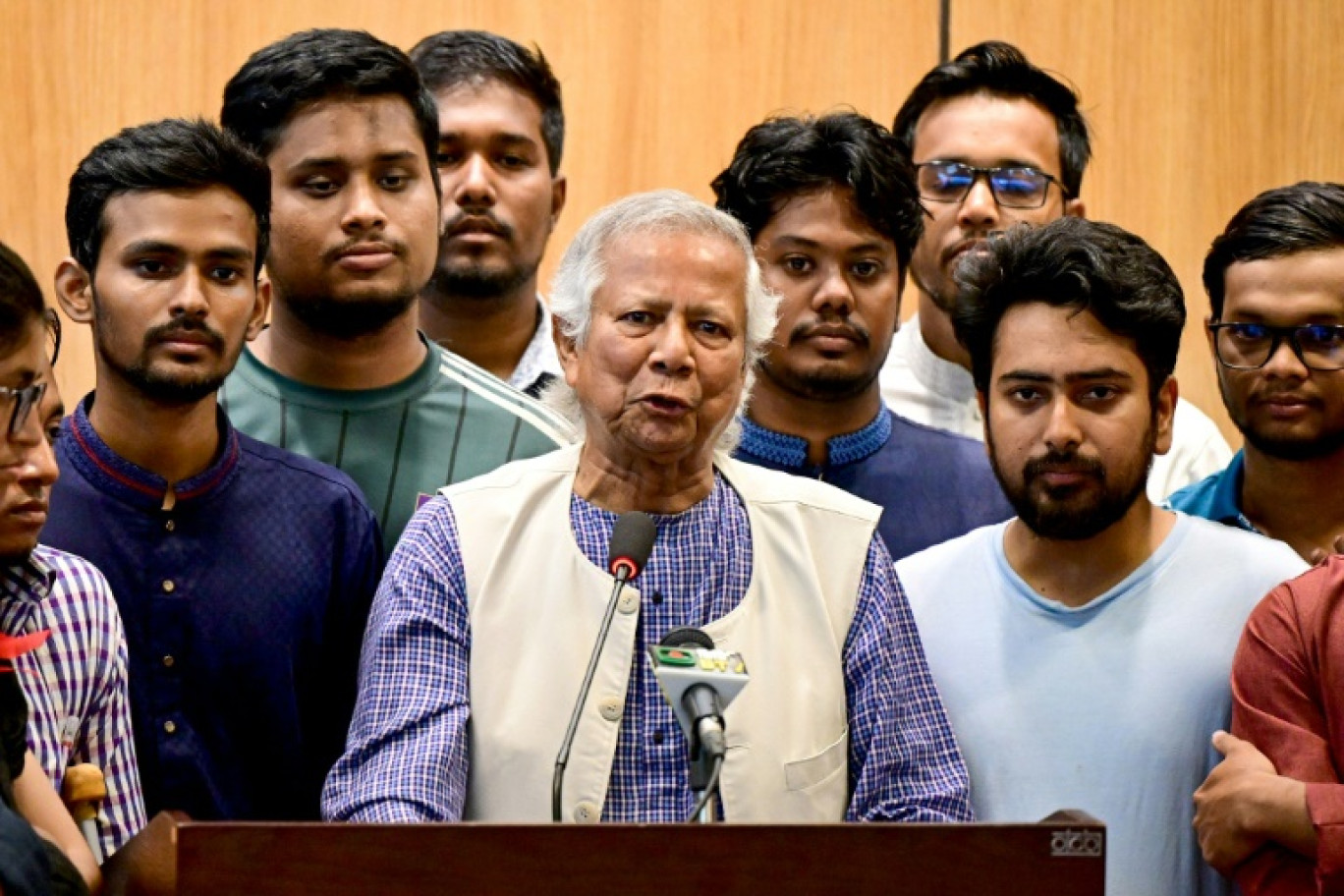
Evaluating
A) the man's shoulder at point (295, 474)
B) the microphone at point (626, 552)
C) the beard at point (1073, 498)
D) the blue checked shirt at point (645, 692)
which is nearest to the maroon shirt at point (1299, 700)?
the beard at point (1073, 498)

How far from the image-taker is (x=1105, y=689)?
265 centimetres

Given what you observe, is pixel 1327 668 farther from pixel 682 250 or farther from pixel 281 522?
pixel 281 522

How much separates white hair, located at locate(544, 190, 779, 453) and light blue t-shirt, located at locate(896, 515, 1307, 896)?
0.44 meters

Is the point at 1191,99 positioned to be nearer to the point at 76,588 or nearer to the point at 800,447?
the point at 800,447

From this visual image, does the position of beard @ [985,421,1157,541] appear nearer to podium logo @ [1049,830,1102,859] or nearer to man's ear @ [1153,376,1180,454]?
man's ear @ [1153,376,1180,454]

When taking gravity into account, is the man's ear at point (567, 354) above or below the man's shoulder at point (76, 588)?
above

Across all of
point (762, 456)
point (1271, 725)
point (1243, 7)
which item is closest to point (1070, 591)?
point (1271, 725)

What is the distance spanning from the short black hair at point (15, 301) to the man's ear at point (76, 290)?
58cm

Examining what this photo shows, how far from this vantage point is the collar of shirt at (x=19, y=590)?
2227 mm

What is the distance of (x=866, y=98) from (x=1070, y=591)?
2.00 m

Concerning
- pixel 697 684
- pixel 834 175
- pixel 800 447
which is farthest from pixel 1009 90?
pixel 697 684

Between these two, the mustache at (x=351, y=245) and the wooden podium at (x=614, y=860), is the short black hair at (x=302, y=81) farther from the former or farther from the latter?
the wooden podium at (x=614, y=860)

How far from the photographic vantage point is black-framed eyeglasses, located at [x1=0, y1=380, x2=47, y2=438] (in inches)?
82.4

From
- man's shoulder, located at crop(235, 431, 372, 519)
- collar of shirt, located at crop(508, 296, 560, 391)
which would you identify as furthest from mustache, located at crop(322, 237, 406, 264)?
collar of shirt, located at crop(508, 296, 560, 391)
